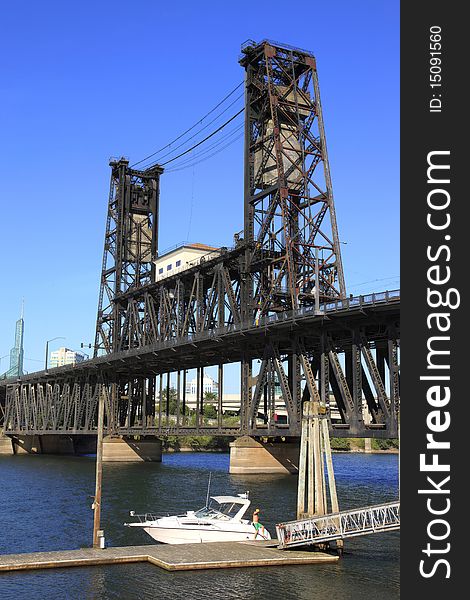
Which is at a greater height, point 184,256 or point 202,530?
point 184,256

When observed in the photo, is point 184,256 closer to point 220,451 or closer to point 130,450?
point 130,450

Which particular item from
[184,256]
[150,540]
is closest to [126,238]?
[184,256]

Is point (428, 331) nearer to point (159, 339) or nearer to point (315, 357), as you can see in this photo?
point (315, 357)

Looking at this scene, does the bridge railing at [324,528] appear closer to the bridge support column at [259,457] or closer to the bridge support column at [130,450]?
the bridge support column at [259,457]

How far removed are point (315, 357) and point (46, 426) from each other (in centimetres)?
6700

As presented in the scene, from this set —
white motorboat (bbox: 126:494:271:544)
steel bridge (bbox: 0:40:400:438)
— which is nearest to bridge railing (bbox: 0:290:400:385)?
steel bridge (bbox: 0:40:400:438)

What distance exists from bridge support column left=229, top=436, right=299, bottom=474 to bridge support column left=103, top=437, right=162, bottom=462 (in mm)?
34925

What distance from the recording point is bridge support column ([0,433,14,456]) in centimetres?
14296

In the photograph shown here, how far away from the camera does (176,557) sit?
31734 mm

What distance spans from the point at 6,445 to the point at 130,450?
37.6 m

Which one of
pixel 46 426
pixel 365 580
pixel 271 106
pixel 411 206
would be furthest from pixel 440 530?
pixel 46 426

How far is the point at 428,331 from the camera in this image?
13539 mm

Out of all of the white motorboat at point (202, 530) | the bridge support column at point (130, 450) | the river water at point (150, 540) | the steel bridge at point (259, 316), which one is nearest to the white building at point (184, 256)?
the steel bridge at point (259, 316)

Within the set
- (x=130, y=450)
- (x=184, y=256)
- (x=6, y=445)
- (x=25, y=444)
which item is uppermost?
(x=184, y=256)
